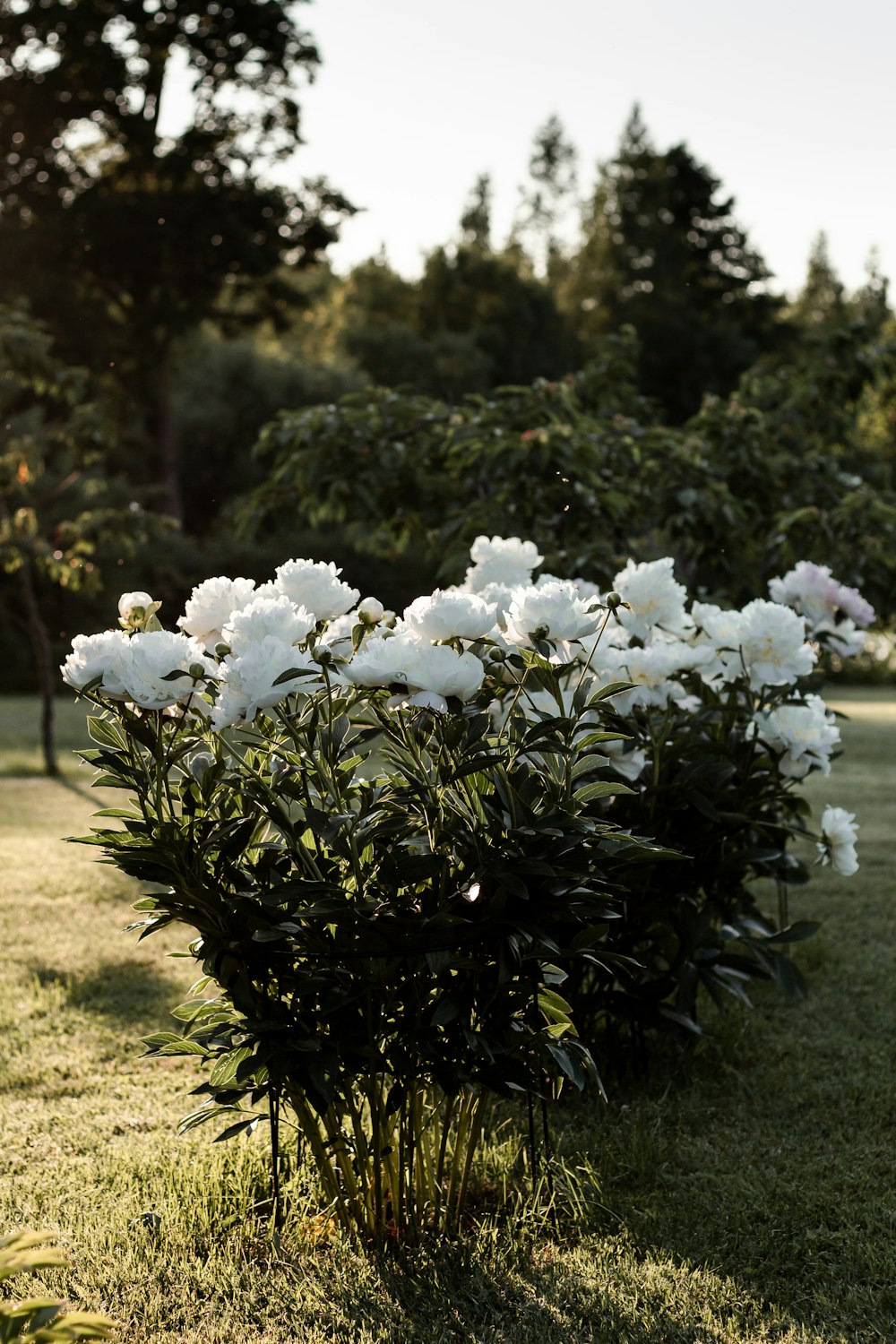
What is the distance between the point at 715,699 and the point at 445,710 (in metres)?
1.45

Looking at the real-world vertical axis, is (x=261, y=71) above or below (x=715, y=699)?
above

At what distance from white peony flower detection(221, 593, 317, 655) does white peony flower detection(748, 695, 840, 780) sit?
1438mm

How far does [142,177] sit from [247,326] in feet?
8.48

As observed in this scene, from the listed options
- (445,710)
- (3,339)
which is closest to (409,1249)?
(445,710)

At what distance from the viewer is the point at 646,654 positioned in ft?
8.99

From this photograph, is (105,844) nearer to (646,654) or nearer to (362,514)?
(646,654)

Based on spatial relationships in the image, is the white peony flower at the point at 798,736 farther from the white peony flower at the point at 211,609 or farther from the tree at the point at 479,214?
the tree at the point at 479,214

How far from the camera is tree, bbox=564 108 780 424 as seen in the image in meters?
30.1

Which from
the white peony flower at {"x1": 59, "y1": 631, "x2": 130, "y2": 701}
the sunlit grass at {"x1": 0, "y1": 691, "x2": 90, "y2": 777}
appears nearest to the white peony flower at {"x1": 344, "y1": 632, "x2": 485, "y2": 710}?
the white peony flower at {"x1": 59, "y1": 631, "x2": 130, "y2": 701}

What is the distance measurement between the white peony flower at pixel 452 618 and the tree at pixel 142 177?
16.2m

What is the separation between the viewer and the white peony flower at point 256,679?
5.76 feet

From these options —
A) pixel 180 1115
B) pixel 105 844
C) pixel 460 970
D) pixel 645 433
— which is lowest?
pixel 180 1115

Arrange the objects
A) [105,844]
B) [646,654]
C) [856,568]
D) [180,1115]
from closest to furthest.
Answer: [105,844], [646,654], [180,1115], [856,568]

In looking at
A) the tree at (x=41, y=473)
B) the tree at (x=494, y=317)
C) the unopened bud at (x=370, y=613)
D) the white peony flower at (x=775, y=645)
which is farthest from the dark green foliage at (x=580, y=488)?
the tree at (x=494, y=317)
